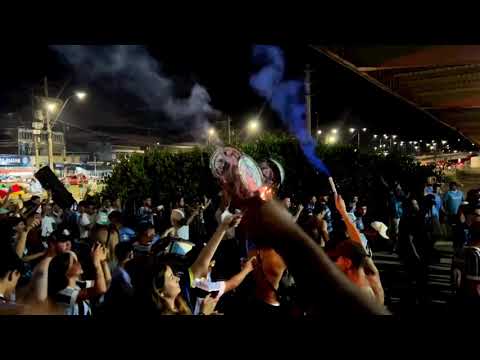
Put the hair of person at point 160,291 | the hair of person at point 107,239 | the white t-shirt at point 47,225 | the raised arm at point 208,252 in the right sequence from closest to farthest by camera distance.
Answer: the hair of person at point 160,291 → the raised arm at point 208,252 → the hair of person at point 107,239 → the white t-shirt at point 47,225

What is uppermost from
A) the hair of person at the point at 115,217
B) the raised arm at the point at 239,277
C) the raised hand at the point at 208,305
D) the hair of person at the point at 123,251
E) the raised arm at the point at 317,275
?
the raised arm at the point at 317,275

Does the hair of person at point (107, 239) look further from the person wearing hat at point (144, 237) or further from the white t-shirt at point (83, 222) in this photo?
→ the white t-shirt at point (83, 222)

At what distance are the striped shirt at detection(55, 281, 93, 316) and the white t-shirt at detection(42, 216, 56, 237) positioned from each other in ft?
20.4

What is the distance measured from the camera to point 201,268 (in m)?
2.87

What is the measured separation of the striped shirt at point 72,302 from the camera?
10.3 ft

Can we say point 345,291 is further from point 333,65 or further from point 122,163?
point 122,163

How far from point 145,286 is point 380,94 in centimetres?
610

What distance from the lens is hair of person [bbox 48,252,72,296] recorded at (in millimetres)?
3150

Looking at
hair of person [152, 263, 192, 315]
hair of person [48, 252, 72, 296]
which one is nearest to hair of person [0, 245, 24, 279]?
hair of person [48, 252, 72, 296]

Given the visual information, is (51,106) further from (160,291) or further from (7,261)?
(160,291)

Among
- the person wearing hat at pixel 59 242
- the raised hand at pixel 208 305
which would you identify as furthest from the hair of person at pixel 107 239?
the raised hand at pixel 208 305

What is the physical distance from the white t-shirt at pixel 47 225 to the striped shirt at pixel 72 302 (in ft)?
20.4

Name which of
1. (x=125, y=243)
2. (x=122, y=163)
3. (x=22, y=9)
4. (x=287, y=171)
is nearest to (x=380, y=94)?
(x=125, y=243)

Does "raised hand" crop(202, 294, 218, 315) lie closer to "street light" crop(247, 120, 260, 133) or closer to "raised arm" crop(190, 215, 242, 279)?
"raised arm" crop(190, 215, 242, 279)
